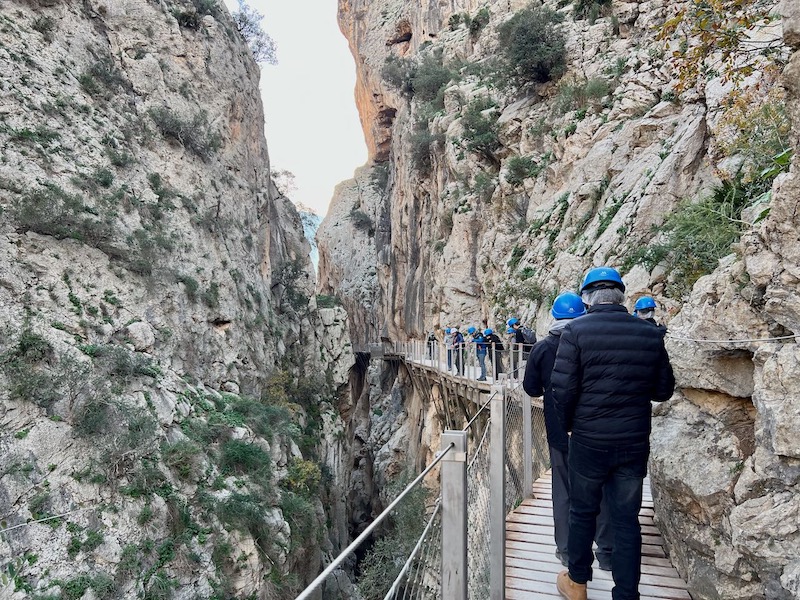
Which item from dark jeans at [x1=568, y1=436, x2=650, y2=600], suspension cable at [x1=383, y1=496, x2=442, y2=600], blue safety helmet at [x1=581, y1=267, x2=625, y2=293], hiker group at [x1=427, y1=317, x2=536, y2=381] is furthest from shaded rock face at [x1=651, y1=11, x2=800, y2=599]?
hiker group at [x1=427, y1=317, x2=536, y2=381]

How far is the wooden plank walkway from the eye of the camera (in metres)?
3.27

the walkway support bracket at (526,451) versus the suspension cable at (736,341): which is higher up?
the suspension cable at (736,341)

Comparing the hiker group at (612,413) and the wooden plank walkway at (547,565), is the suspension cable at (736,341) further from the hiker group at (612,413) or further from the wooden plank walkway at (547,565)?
the wooden plank walkway at (547,565)

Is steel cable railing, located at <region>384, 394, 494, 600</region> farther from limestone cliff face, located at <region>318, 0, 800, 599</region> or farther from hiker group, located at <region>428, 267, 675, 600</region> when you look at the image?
limestone cliff face, located at <region>318, 0, 800, 599</region>

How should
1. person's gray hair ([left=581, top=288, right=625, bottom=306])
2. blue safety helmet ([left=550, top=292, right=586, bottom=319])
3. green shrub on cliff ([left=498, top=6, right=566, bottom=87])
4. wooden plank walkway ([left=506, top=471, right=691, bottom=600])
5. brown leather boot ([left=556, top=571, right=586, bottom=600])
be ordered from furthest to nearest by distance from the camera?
green shrub on cliff ([left=498, top=6, right=566, bottom=87]) < blue safety helmet ([left=550, top=292, right=586, bottom=319]) < wooden plank walkway ([left=506, top=471, right=691, bottom=600]) < brown leather boot ([left=556, top=571, right=586, bottom=600]) < person's gray hair ([left=581, top=288, right=625, bottom=306])

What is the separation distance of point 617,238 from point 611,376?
27.5 feet

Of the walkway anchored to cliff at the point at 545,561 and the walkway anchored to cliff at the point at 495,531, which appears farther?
the walkway anchored to cliff at the point at 545,561

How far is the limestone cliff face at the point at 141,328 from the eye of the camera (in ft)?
23.5

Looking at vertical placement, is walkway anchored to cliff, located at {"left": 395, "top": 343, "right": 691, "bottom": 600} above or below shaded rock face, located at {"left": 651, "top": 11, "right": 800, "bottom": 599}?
below

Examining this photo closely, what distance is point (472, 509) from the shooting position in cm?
325

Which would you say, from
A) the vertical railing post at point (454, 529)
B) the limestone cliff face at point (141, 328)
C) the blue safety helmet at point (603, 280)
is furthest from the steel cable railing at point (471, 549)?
the limestone cliff face at point (141, 328)

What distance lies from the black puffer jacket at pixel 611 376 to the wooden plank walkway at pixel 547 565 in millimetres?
1382

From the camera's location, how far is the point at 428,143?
2503cm

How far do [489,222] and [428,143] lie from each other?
808 centimetres
